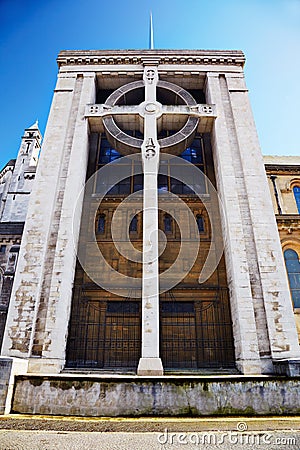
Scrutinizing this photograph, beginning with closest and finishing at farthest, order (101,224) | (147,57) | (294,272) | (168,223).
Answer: (101,224) < (168,223) < (294,272) < (147,57)

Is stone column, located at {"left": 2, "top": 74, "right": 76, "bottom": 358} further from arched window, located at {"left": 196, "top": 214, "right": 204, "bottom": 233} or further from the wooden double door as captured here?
arched window, located at {"left": 196, "top": 214, "right": 204, "bottom": 233}

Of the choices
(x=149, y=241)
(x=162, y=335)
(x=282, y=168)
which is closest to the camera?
(x=149, y=241)

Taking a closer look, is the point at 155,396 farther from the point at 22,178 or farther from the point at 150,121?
the point at 22,178

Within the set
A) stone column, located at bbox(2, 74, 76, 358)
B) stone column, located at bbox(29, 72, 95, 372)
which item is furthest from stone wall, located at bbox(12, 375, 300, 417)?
stone column, located at bbox(2, 74, 76, 358)

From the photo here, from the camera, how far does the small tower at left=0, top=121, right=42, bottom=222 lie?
34562mm

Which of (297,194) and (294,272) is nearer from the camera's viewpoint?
(294,272)

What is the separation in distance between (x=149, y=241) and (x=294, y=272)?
9508 mm

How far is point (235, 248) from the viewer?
12.7 m

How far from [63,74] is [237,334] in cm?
1704

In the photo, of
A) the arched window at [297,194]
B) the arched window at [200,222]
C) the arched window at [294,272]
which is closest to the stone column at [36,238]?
the arched window at [200,222]

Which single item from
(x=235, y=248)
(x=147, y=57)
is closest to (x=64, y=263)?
(x=235, y=248)

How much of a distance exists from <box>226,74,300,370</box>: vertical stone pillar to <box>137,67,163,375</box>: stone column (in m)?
4.16

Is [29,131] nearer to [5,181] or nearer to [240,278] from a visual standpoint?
[5,181]

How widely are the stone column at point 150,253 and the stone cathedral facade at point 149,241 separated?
51mm
